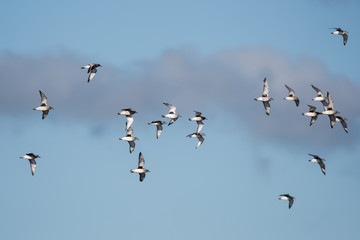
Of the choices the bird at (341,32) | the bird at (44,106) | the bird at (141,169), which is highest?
the bird at (341,32)

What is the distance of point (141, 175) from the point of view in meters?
100

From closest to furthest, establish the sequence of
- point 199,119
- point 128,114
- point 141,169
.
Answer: point 141,169
point 128,114
point 199,119

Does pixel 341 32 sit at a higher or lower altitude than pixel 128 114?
higher

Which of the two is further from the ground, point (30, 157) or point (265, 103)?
point (265, 103)

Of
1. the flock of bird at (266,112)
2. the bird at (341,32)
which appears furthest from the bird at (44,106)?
the bird at (341,32)

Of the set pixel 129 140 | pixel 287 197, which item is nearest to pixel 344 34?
pixel 287 197

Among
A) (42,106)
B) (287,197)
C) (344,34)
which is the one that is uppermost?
(344,34)

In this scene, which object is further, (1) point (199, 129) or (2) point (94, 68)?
(1) point (199, 129)

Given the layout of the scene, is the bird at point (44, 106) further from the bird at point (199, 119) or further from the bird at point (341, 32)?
the bird at point (341, 32)

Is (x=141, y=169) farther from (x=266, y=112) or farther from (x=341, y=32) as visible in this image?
(x=341, y=32)

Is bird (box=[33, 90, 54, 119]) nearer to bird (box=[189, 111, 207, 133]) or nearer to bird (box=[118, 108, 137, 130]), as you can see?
bird (box=[118, 108, 137, 130])

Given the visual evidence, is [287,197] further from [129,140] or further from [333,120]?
[129,140]

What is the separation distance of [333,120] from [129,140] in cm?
2174

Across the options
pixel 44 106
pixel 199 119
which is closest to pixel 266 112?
pixel 199 119
